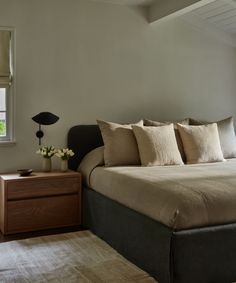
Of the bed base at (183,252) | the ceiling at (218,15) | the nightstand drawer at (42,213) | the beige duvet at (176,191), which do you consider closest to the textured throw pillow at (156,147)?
the beige duvet at (176,191)

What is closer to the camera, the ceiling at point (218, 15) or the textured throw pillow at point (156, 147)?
the textured throw pillow at point (156, 147)

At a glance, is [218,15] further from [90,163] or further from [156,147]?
[90,163]

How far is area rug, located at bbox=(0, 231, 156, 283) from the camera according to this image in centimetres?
283

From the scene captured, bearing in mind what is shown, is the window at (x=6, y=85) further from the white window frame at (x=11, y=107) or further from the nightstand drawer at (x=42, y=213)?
the nightstand drawer at (x=42, y=213)

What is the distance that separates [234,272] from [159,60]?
114 inches

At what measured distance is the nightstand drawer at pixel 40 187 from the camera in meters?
3.76

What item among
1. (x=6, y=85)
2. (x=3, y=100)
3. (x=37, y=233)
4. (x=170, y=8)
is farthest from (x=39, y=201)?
(x=170, y=8)

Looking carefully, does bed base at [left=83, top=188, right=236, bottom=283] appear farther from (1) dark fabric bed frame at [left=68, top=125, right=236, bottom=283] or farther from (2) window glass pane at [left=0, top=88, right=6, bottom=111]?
(2) window glass pane at [left=0, top=88, right=6, bottom=111]

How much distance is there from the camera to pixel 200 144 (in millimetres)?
4301

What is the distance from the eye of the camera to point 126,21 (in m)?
4.74

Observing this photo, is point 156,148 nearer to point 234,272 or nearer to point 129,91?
point 129,91

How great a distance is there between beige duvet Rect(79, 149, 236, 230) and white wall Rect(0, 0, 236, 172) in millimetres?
983

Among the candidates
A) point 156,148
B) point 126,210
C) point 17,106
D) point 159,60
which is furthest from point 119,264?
point 159,60

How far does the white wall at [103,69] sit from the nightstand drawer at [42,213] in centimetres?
57
